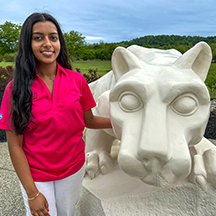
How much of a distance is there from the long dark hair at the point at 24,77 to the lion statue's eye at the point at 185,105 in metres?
0.82

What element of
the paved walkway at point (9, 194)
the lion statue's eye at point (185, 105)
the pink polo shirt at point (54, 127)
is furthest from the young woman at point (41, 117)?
the paved walkway at point (9, 194)

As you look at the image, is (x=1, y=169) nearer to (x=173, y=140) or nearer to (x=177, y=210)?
(x=177, y=210)

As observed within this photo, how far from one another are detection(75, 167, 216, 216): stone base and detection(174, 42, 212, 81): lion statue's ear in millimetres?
905

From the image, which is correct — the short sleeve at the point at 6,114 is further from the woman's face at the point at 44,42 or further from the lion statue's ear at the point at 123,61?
the lion statue's ear at the point at 123,61

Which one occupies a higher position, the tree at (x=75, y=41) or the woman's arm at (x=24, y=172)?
the tree at (x=75, y=41)

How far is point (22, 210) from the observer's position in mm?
2578

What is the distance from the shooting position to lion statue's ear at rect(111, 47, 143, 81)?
127 centimetres

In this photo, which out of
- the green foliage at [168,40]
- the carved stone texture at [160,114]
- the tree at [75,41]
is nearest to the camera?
the carved stone texture at [160,114]

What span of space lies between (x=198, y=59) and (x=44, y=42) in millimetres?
951

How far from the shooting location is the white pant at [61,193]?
4.73 ft

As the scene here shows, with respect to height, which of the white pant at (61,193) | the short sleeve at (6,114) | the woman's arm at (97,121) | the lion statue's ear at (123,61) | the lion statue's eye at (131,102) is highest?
the lion statue's ear at (123,61)

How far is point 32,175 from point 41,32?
0.92 m

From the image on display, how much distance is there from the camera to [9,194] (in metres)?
2.88

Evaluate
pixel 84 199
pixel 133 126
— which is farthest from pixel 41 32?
pixel 84 199
